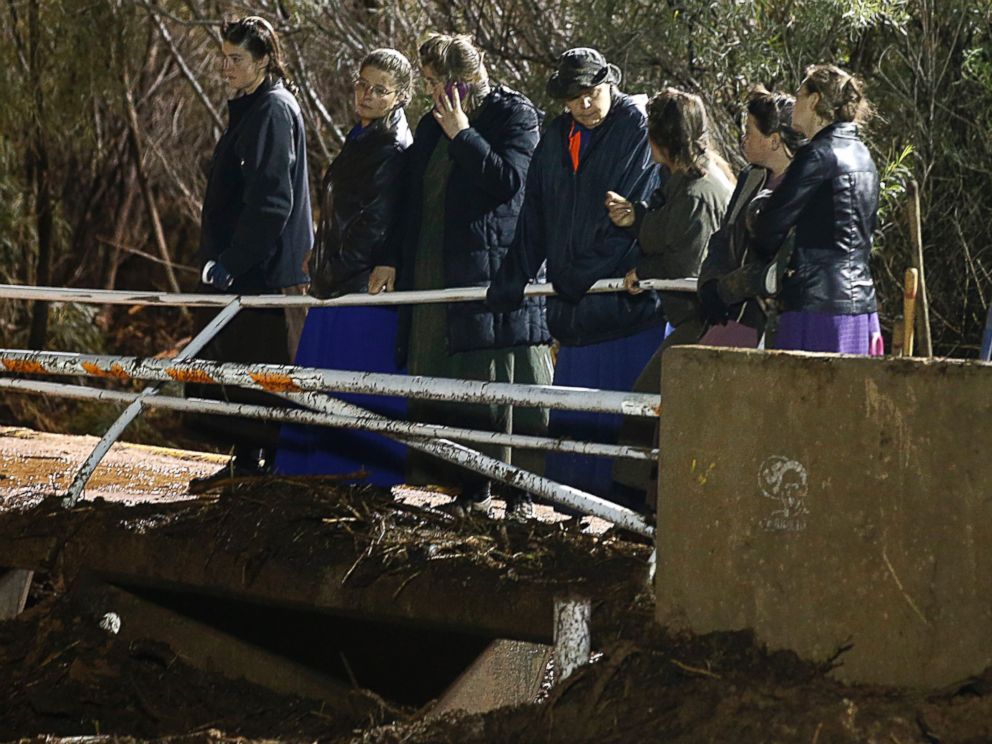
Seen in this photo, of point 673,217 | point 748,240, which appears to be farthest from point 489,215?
point 748,240

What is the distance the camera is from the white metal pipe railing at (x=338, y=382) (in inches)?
155

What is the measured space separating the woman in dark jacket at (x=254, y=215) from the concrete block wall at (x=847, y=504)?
2.67 metres

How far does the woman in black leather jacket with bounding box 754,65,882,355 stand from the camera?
15.4 feet

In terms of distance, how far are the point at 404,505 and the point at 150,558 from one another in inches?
31.8

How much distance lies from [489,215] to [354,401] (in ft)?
3.07

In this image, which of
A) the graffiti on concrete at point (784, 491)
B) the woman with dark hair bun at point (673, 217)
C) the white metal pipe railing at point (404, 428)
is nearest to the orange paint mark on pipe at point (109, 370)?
the white metal pipe railing at point (404, 428)

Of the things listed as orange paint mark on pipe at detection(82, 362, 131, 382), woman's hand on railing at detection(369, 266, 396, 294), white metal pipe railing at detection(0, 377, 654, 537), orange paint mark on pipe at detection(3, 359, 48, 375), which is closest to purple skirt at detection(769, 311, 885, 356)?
white metal pipe railing at detection(0, 377, 654, 537)

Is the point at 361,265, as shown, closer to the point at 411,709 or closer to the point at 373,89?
the point at 373,89

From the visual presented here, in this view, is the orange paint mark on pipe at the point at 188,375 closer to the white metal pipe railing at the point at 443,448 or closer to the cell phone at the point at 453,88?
the white metal pipe railing at the point at 443,448

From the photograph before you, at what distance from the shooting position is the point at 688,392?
3725mm

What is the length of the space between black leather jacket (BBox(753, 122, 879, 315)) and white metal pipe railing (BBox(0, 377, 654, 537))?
0.91m

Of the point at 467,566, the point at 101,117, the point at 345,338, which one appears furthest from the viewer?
the point at 101,117

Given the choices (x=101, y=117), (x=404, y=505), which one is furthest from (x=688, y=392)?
(x=101, y=117)

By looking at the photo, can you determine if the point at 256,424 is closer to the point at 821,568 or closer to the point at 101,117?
the point at 821,568
